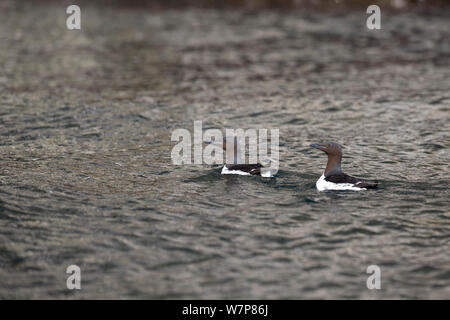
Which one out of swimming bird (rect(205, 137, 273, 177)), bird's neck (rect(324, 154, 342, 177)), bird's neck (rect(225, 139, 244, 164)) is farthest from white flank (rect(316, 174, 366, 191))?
bird's neck (rect(225, 139, 244, 164))

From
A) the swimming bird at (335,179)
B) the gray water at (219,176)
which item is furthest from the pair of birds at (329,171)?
the gray water at (219,176)

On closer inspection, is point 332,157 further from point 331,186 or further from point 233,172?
point 233,172

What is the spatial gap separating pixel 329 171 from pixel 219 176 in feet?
9.37

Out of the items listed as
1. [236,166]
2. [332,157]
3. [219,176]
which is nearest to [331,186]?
[332,157]

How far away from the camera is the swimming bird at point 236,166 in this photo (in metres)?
17.1

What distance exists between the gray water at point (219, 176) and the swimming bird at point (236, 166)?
22 centimetres

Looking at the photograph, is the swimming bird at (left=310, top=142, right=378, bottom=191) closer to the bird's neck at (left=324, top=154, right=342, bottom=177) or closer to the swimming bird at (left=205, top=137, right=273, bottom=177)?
the bird's neck at (left=324, top=154, right=342, bottom=177)

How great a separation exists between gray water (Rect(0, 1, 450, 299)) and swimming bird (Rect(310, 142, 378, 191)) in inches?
11.0

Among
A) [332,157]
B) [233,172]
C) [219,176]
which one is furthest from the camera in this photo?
[219,176]

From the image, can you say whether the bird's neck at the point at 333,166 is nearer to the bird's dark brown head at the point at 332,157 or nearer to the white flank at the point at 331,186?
the bird's dark brown head at the point at 332,157

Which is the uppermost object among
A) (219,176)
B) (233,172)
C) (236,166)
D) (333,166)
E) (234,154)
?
(234,154)

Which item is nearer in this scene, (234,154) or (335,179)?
(335,179)

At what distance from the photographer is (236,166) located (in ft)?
56.4

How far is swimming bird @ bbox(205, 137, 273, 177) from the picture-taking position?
17078mm
